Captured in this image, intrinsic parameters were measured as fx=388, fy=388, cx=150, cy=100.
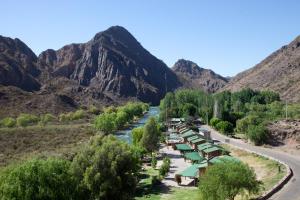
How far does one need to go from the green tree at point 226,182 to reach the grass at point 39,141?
39561 millimetres

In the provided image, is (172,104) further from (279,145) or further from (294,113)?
(279,145)

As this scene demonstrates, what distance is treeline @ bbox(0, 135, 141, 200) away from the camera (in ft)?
96.9

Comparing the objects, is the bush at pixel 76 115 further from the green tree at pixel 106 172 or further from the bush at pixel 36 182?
the bush at pixel 36 182

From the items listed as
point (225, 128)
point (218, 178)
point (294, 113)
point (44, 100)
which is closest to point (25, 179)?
point (218, 178)

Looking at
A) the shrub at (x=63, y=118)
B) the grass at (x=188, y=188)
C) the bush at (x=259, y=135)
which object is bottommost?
the grass at (x=188, y=188)

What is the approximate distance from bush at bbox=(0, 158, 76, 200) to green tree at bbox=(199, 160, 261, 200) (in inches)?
450

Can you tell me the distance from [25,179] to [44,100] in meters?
160

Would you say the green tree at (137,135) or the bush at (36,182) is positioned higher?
the green tree at (137,135)

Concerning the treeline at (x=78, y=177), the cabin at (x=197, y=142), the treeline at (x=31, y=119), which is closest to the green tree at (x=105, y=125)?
the treeline at (x=31, y=119)

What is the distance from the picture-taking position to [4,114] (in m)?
152

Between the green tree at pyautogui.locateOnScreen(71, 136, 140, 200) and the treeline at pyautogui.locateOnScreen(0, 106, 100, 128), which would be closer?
the green tree at pyautogui.locateOnScreen(71, 136, 140, 200)

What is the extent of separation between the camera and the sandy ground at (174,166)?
164ft

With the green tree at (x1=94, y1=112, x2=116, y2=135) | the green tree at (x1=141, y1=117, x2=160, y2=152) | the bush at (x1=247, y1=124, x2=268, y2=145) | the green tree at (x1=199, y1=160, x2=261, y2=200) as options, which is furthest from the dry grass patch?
the green tree at (x1=94, y1=112, x2=116, y2=135)

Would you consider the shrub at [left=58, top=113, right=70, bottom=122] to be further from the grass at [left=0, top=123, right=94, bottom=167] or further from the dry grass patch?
the dry grass patch
